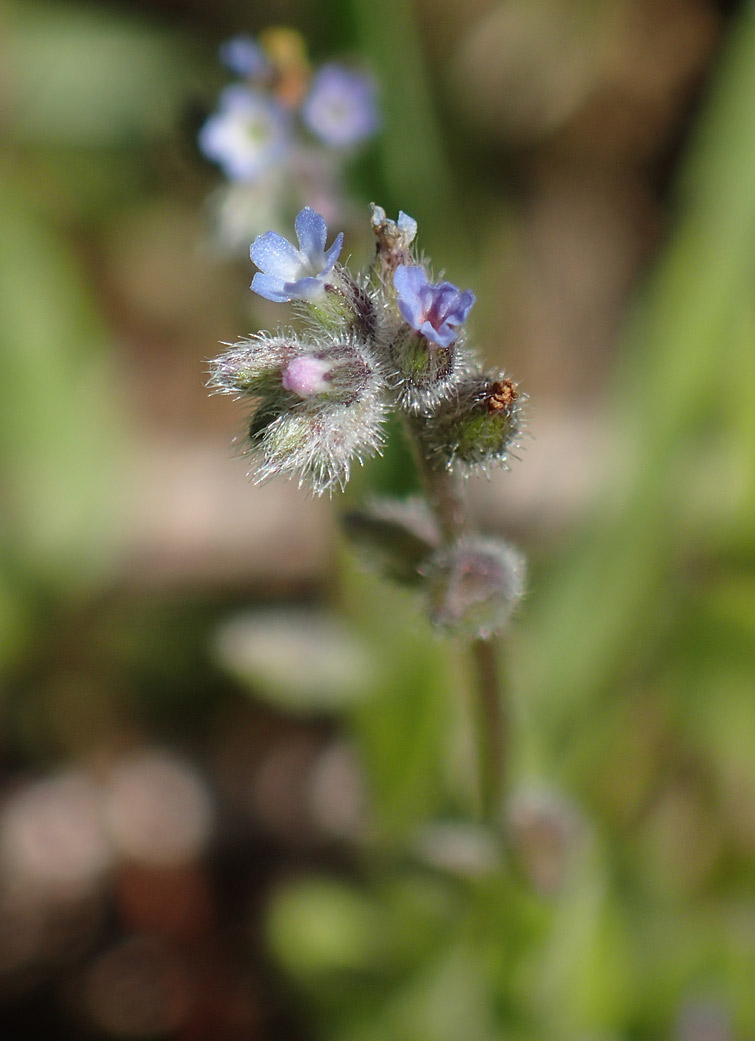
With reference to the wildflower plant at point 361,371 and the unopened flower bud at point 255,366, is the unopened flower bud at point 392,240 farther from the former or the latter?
the unopened flower bud at point 255,366

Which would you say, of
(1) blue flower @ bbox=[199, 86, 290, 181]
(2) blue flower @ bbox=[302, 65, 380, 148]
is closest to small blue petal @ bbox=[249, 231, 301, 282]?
(1) blue flower @ bbox=[199, 86, 290, 181]

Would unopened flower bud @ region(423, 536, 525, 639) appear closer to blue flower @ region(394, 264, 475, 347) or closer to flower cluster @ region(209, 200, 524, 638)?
flower cluster @ region(209, 200, 524, 638)

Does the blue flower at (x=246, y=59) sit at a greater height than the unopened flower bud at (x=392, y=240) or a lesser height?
greater

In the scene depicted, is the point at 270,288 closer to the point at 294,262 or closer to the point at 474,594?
the point at 294,262

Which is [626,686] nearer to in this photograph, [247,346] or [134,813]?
[134,813]

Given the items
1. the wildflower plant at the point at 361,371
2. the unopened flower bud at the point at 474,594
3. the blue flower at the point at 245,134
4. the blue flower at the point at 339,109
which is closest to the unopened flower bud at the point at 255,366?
the wildflower plant at the point at 361,371

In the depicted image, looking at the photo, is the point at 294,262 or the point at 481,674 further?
the point at 481,674

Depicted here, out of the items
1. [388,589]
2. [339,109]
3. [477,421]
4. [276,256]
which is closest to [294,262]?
[276,256]

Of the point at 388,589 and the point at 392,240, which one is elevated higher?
the point at 388,589
